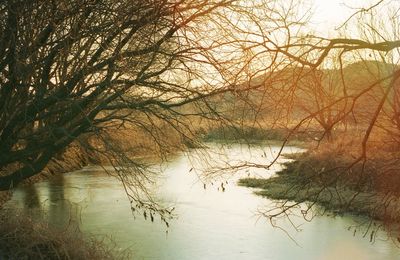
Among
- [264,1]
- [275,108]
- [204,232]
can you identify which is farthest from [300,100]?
[204,232]

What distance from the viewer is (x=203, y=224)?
40.7ft

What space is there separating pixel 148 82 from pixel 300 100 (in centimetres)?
333

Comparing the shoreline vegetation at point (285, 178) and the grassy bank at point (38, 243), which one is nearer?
the shoreline vegetation at point (285, 178)

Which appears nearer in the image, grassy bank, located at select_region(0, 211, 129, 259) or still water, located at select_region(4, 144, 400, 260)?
grassy bank, located at select_region(0, 211, 129, 259)

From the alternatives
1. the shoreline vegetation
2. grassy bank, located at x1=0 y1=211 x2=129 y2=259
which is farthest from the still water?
grassy bank, located at x1=0 y1=211 x2=129 y2=259

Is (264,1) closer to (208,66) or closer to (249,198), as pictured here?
(208,66)

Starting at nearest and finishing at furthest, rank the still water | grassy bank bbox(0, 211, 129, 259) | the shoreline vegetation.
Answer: the shoreline vegetation < grassy bank bbox(0, 211, 129, 259) < the still water

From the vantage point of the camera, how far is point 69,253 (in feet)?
21.6

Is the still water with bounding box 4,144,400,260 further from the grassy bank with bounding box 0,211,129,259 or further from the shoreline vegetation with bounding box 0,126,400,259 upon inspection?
the grassy bank with bounding box 0,211,129,259

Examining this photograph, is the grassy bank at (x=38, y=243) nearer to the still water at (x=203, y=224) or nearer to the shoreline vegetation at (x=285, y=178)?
the shoreline vegetation at (x=285, y=178)

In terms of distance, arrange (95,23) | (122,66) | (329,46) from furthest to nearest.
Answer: (122,66)
(95,23)
(329,46)

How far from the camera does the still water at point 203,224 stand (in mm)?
9812

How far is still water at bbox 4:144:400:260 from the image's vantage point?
9.81m

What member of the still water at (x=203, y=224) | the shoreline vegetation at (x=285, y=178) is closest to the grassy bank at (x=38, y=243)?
the shoreline vegetation at (x=285, y=178)
